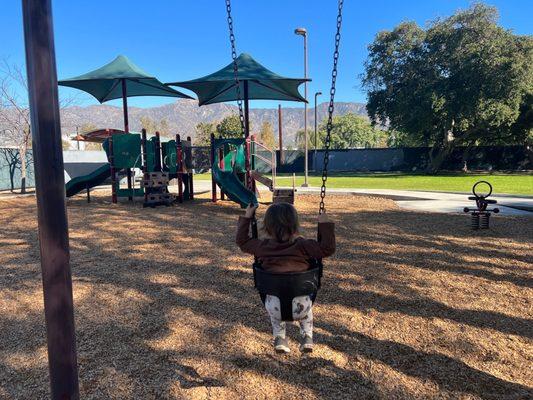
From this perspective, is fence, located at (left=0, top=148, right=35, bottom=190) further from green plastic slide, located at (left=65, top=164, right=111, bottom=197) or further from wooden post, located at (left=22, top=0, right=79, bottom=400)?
wooden post, located at (left=22, top=0, right=79, bottom=400)

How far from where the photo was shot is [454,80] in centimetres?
2656

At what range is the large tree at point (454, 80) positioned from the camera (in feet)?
83.7

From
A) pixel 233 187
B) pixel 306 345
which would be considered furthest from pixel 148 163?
pixel 306 345

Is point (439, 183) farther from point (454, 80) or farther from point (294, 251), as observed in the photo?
point (294, 251)

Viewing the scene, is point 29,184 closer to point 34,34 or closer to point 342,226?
point 342,226

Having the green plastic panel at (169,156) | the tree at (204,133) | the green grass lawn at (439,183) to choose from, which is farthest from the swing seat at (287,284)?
the tree at (204,133)

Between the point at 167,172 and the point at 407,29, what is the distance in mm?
24659

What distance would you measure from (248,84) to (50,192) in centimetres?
1216

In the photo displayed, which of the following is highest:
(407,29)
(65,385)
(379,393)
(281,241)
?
(407,29)

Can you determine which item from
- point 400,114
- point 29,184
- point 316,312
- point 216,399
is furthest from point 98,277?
point 400,114

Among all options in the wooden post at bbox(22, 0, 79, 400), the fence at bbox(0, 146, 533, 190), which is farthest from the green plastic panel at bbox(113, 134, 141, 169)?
the fence at bbox(0, 146, 533, 190)

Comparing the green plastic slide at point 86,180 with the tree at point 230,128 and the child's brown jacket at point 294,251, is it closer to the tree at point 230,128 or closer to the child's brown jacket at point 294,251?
the child's brown jacket at point 294,251

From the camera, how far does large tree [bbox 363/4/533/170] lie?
83.7 feet

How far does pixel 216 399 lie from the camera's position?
2.45 meters
